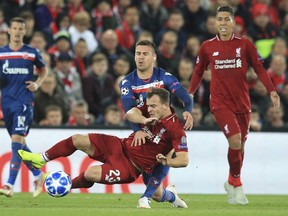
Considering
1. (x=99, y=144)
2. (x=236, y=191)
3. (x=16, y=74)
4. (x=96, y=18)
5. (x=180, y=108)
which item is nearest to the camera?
(x=99, y=144)

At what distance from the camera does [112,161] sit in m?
12.1

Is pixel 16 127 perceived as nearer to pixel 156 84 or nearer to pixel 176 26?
pixel 156 84

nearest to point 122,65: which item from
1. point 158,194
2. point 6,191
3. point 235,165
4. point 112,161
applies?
point 6,191

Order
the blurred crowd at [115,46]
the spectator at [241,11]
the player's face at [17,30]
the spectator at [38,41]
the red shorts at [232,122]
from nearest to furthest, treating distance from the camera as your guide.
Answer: the red shorts at [232,122], the player's face at [17,30], the blurred crowd at [115,46], the spectator at [38,41], the spectator at [241,11]

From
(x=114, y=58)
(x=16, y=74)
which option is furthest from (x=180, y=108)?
(x=16, y=74)

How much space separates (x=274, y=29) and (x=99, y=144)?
34.1ft

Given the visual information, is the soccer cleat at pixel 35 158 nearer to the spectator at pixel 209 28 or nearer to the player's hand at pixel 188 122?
the player's hand at pixel 188 122

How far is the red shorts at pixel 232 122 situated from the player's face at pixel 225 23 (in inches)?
42.8

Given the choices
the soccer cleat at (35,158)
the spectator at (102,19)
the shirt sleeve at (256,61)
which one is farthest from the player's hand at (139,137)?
the spectator at (102,19)

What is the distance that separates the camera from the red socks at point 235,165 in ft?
44.4

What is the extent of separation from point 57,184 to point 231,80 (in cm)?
317

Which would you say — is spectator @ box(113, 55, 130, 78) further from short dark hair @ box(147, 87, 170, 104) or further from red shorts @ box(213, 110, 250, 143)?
short dark hair @ box(147, 87, 170, 104)

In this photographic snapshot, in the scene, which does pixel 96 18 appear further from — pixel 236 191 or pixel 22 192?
pixel 236 191

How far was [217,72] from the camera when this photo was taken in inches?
540
